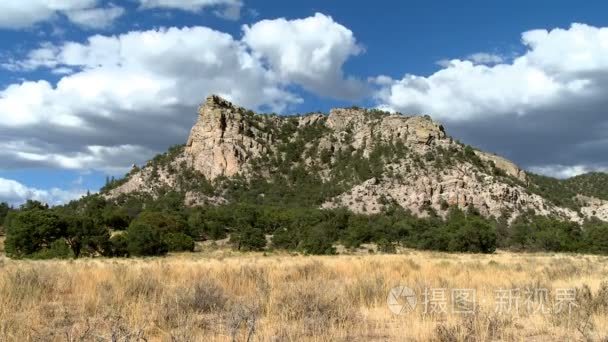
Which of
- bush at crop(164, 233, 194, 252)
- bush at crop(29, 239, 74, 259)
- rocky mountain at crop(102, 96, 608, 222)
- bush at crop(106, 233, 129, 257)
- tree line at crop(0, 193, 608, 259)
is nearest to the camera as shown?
bush at crop(29, 239, 74, 259)

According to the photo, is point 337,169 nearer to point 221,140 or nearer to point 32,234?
point 221,140

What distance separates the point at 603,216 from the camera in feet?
386

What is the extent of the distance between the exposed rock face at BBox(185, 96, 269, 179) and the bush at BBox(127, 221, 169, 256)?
223ft

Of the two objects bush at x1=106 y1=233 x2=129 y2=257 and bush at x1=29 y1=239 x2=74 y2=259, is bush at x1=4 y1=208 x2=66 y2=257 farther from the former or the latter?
bush at x1=106 y1=233 x2=129 y2=257

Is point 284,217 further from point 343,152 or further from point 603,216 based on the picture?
point 603,216

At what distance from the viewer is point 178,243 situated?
5644cm

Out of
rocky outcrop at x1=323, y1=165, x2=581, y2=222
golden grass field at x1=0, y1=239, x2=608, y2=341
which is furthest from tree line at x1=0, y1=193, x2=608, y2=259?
golden grass field at x1=0, y1=239, x2=608, y2=341

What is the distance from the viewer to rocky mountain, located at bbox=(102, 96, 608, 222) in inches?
4237

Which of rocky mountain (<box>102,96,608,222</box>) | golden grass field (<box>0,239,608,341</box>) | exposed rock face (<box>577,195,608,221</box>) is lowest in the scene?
golden grass field (<box>0,239,608,341</box>)

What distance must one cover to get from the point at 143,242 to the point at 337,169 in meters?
76.2

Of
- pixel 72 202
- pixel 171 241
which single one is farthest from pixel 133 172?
pixel 171 241

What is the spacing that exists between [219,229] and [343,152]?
57.7 m

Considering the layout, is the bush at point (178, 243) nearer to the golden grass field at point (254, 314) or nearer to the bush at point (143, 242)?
the bush at point (143, 242)

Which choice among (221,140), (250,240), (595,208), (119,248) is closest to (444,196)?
(595,208)
